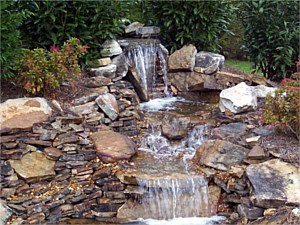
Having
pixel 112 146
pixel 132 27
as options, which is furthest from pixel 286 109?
pixel 132 27

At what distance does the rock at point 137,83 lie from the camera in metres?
6.42

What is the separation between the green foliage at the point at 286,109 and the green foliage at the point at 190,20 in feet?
8.23

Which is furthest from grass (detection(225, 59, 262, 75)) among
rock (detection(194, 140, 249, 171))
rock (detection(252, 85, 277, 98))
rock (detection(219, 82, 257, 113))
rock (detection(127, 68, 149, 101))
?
rock (detection(194, 140, 249, 171))

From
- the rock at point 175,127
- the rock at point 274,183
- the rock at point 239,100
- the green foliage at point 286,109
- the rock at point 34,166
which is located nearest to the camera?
the rock at point 274,183

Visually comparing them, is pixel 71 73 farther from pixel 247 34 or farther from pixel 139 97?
pixel 247 34

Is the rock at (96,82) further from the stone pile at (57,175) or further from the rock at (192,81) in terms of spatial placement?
the rock at (192,81)

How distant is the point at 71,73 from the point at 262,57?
10.1ft

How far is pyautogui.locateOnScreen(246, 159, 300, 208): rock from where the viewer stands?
3.96 metres

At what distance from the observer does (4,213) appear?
161 inches

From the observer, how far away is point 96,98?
214 inches

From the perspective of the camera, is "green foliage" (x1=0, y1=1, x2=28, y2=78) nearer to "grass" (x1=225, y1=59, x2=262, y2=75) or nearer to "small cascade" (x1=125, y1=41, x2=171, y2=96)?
"small cascade" (x1=125, y1=41, x2=171, y2=96)

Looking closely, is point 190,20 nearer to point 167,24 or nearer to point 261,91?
point 167,24

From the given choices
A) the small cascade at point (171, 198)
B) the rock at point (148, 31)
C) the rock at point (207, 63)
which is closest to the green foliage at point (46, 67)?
the small cascade at point (171, 198)

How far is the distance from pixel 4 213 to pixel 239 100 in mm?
3136
